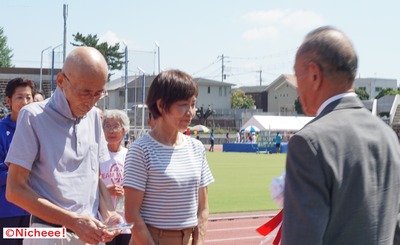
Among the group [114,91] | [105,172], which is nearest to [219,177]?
[105,172]

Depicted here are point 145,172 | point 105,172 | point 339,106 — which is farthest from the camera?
point 105,172

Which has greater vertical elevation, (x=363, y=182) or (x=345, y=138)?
(x=345, y=138)

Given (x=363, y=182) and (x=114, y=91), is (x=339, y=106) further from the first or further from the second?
(x=114, y=91)

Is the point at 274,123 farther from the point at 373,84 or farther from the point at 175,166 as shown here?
the point at 373,84

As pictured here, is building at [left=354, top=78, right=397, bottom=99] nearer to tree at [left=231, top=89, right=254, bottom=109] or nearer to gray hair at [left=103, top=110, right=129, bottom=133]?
tree at [left=231, top=89, right=254, bottom=109]

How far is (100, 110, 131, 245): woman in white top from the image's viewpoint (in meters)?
5.98

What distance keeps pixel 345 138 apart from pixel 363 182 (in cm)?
20

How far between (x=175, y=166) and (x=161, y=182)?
154mm

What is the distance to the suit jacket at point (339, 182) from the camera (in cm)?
277

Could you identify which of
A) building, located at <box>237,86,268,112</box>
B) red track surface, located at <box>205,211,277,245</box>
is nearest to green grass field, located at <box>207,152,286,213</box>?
red track surface, located at <box>205,211,277,245</box>

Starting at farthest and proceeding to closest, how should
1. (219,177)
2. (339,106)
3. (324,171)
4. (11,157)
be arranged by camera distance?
(219,177) < (11,157) < (339,106) < (324,171)

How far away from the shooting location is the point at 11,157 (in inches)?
154

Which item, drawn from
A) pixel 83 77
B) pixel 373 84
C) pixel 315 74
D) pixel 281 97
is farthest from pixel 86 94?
pixel 373 84

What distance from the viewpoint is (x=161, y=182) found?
4488 mm
